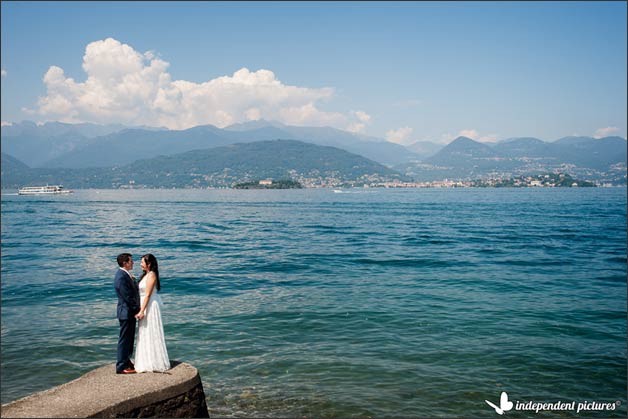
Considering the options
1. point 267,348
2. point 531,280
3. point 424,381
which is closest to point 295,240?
point 531,280

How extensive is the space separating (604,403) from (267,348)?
28.2ft

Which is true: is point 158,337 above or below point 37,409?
above

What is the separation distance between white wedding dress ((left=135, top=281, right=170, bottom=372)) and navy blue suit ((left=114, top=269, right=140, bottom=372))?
158 mm

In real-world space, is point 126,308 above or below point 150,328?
above

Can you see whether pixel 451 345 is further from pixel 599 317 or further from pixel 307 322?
pixel 599 317

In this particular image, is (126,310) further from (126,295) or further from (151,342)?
(151,342)

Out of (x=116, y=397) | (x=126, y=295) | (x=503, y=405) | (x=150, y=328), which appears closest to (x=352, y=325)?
(x=503, y=405)

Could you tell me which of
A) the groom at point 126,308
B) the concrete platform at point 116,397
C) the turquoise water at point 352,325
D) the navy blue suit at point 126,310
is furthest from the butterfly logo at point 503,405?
the navy blue suit at point 126,310

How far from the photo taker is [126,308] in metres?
9.03

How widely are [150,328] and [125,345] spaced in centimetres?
54

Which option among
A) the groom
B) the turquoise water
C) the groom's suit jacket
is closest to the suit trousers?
the groom

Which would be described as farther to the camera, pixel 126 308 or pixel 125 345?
pixel 126 308

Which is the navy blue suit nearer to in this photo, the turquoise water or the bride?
the bride

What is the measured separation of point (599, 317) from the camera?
17.2 m
